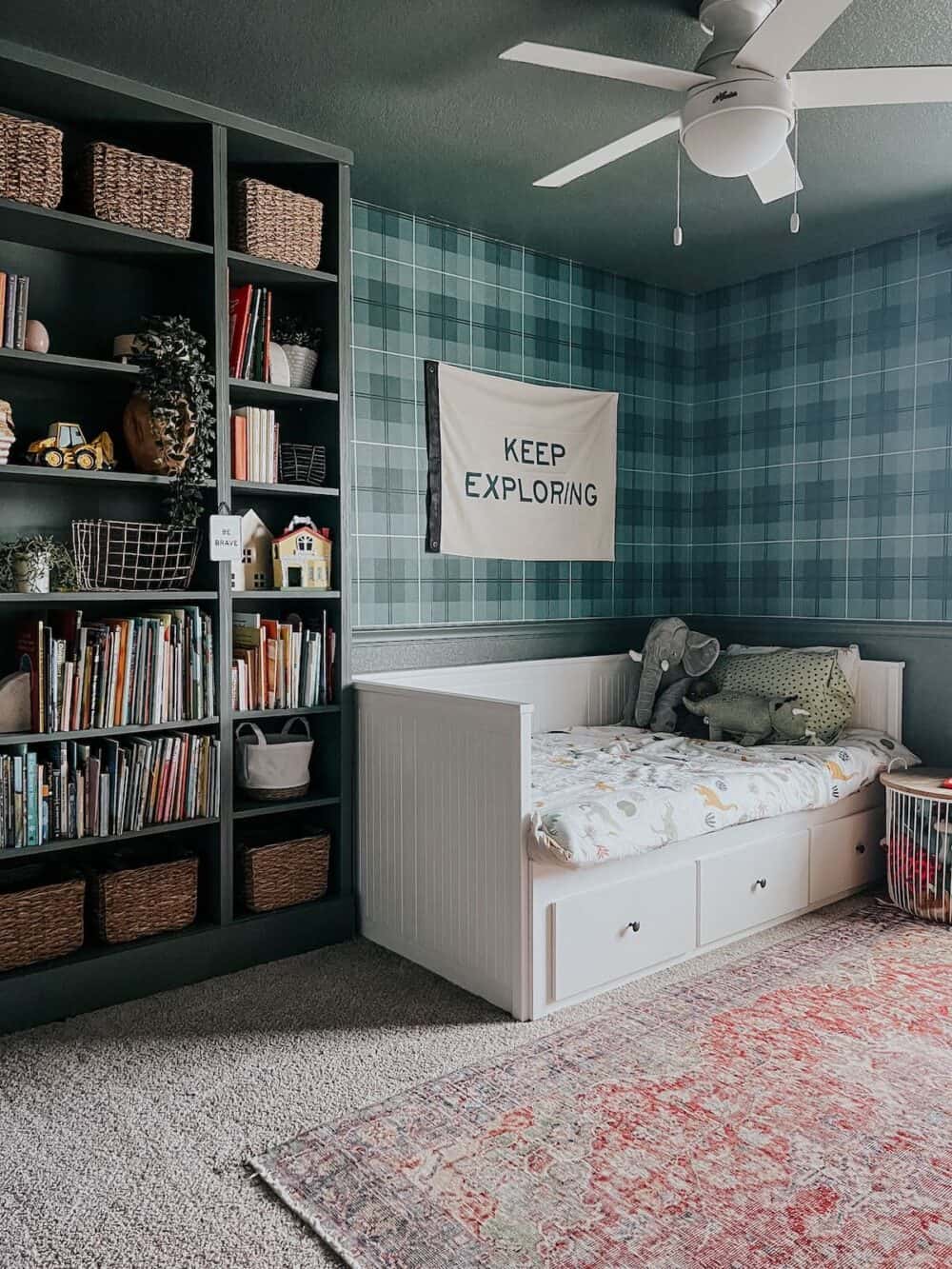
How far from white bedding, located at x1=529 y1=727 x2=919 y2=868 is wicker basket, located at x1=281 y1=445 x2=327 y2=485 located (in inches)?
47.2

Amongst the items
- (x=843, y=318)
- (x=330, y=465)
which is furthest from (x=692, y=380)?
(x=330, y=465)

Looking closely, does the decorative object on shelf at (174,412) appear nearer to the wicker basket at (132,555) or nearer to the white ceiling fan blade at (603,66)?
the wicker basket at (132,555)

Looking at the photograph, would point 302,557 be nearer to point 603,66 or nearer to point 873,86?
point 603,66

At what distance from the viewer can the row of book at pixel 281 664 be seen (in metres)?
2.93

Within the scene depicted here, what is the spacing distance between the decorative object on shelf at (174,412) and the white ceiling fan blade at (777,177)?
155cm

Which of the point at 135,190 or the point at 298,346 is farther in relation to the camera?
the point at 298,346

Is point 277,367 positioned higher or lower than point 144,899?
higher

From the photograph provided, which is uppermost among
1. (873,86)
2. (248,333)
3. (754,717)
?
(873,86)

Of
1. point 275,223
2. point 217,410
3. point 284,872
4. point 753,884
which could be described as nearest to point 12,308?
point 217,410

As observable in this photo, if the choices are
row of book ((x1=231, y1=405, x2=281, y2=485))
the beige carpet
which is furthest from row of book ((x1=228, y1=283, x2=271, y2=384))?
the beige carpet

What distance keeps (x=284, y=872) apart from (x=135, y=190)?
6.58ft

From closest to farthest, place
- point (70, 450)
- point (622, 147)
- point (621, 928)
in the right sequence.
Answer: point (622, 147)
point (70, 450)
point (621, 928)

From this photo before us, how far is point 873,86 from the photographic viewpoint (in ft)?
6.59

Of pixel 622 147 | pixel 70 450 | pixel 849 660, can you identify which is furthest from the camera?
pixel 849 660
